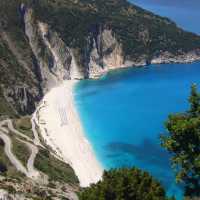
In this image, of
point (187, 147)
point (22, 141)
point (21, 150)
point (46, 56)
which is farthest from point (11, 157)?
point (46, 56)

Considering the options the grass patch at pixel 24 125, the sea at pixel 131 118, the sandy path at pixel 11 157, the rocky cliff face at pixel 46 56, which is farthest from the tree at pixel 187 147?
the rocky cliff face at pixel 46 56

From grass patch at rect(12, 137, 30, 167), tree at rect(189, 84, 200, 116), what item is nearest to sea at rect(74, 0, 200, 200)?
tree at rect(189, 84, 200, 116)

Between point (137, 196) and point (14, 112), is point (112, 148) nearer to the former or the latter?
point (14, 112)

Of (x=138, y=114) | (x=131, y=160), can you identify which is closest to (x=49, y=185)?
(x=131, y=160)

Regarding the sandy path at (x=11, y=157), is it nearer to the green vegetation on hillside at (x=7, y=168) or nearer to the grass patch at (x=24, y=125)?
the green vegetation on hillside at (x=7, y=168)

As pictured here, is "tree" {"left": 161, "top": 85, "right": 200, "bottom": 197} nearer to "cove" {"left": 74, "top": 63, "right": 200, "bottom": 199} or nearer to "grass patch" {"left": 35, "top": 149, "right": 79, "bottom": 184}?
"cove" {"left": 74, "top": 63, "right": 200, "bottom": 199}

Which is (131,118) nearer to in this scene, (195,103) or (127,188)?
(195,103)
